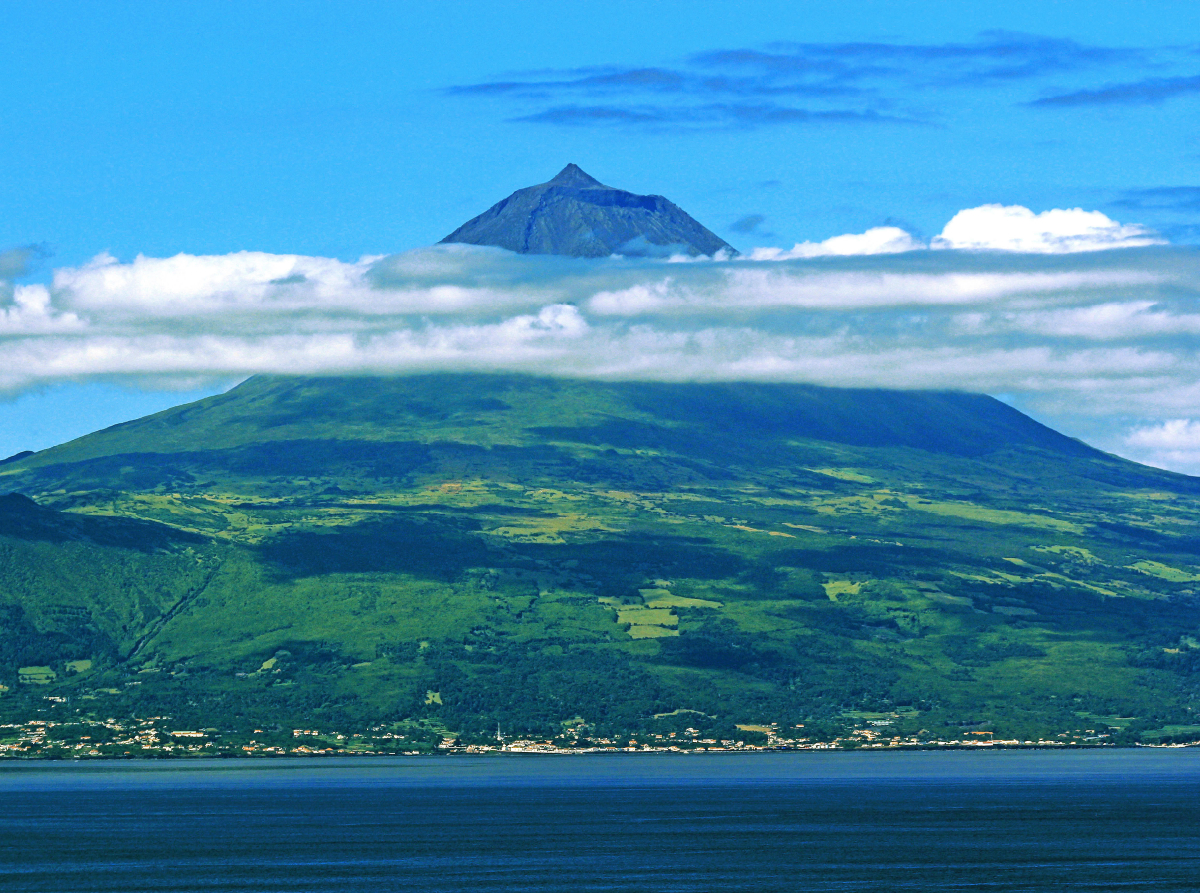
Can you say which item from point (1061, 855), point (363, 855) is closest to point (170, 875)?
point (363, 855)

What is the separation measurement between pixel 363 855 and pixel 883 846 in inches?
1915

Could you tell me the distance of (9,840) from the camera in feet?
577

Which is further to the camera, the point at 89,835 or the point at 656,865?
the point at 89,835

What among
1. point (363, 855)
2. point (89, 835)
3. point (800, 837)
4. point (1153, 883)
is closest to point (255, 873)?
point (363, 855)

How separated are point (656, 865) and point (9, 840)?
6756 centimetres

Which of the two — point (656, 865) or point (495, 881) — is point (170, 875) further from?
point (656, 865)

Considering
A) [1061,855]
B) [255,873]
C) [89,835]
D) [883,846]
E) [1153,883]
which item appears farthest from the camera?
[89,835]

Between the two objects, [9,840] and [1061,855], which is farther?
[9,840]

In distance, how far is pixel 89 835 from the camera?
18312cm

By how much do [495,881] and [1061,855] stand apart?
51550 millimetres

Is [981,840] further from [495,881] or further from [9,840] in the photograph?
[9,840]

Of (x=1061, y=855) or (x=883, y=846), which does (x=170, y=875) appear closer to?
(x=883, y=846)

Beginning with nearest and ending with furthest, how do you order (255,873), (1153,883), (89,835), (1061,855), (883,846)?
(1153,883), (255,873), (1061,855), (883,846), (89,835)

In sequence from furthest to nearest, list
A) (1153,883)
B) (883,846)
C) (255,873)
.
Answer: (883,846), (255,873), (1153,883)
